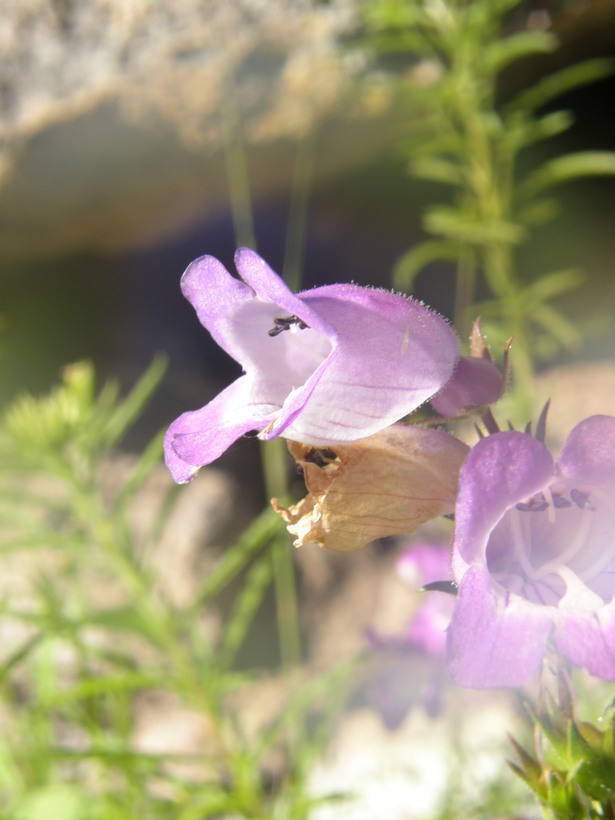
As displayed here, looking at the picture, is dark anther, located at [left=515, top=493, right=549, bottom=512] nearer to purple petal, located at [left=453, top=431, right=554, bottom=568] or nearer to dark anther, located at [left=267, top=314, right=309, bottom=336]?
purple petal, located at [left=453, top=431, right=554, bottom=568]

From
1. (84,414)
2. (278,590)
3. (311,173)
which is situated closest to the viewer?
(84,414)

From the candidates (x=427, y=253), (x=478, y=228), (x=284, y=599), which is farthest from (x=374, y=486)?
(x=284, y=599)

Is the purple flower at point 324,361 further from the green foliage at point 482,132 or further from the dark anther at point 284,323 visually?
the green foliage at point 482,132

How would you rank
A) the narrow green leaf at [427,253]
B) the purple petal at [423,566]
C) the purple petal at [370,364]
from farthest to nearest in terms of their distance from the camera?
1. the narrow green leaf at [427,253]
2. the purple petal at [423,566]
3. the purple petal at [370,364]

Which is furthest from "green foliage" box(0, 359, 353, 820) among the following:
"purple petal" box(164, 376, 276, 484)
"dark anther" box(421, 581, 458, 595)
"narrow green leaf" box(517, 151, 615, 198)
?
"narrow green leaf" box(517, 151, 615, 198)

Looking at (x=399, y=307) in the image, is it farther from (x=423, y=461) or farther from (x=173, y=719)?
(x=173, y=719)

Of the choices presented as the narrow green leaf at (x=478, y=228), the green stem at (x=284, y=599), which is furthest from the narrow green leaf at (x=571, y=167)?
the green stem at (x=284, y=599)

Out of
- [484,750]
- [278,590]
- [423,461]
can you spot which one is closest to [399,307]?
[423,461]
